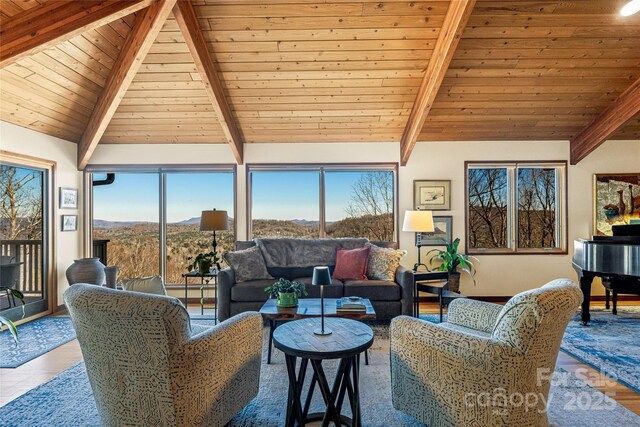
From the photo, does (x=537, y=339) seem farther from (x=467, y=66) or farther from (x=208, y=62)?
(x=208, y=62)

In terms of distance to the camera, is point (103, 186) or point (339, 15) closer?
point (339, 15)

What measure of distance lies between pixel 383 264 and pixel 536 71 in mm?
2896

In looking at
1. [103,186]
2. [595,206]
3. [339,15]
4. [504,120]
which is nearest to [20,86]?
[103,186]

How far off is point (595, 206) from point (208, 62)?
575 centimetres

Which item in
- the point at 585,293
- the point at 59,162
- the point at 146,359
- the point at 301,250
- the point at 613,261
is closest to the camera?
the point at 146,359

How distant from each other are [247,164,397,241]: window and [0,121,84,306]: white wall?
2.56m

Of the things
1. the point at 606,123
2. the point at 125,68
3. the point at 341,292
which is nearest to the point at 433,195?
the point at 341,292

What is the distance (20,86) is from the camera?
3.64 meters

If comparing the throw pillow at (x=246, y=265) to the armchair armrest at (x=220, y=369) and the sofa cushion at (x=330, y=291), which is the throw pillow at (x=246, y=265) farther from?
the armchair armrest at (x=220, y=369)

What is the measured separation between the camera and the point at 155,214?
17.6 feet

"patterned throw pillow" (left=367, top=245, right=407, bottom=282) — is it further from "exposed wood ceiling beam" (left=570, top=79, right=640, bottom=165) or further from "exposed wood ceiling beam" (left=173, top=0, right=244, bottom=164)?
"exposed wood ceiling beam" (left=570, top=79, right=640, bottom=165)

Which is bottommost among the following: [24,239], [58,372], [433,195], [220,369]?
[58,372]

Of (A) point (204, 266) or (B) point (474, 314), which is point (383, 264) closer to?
(B) point (474, 314)

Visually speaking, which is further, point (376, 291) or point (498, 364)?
point (376, 291)
